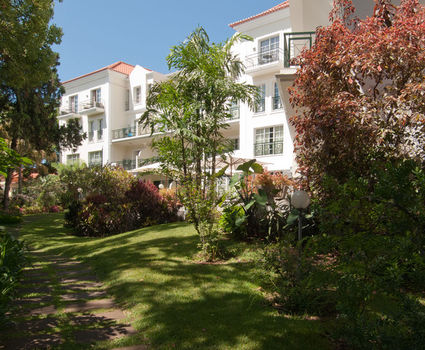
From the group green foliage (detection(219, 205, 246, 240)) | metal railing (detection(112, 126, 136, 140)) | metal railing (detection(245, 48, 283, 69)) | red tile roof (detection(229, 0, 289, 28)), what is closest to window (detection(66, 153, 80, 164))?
metal railing (detection(112, 126, 136, 140))

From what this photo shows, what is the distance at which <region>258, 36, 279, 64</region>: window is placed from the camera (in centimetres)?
2305

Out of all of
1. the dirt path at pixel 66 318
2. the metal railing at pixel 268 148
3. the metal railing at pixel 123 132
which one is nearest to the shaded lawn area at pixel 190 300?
the dirt path at pixel 66 318

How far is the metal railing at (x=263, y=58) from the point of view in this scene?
75.2 ft

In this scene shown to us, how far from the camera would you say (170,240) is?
930 centimetres

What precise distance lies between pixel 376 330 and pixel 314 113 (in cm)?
459

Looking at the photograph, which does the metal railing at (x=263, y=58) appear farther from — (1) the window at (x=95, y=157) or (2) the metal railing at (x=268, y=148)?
(1) the window at (x=95, y=157)

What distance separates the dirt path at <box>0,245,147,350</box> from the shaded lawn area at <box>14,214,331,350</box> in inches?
9.5

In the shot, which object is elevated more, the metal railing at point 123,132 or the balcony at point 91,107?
the balcony at point 91,107

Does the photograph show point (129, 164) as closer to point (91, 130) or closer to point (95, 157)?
point (95, 157)

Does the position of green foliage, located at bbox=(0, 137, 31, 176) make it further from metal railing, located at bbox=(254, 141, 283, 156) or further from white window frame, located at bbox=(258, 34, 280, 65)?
white window frame, located at bbox=(258, 34, 280, 65)

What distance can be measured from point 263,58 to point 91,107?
1979 centimetres

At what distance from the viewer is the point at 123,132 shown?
1356 inches

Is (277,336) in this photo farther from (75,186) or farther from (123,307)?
(75,186)

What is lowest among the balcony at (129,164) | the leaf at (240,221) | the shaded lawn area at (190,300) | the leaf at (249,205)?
the shaded lawn area at (190,300)
